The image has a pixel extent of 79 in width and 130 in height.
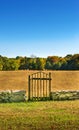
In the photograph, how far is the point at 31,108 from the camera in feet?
80.3

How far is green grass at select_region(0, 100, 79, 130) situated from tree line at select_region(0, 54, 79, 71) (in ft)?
252

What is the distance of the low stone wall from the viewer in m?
30.0

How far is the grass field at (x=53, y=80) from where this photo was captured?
54.2 metres

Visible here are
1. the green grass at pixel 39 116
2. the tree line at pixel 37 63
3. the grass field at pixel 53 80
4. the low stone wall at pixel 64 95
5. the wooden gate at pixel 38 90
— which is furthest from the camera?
the tree line at pixel 37 63

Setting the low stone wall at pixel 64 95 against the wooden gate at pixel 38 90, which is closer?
the low stone wall at pixel 64 95

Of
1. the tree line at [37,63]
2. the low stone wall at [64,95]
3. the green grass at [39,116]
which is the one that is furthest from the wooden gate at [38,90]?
the tree line at [37,63]

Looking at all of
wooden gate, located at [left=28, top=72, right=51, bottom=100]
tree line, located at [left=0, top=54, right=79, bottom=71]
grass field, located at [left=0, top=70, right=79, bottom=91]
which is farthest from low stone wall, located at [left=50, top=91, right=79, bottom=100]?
tree line, located at [left=0, top=54, right=79, bottom=71]

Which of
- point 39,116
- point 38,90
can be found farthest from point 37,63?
point 39,116

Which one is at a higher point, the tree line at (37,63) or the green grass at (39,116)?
the tree line at (37,63)

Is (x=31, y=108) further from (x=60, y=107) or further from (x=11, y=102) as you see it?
(x=11, y=102)

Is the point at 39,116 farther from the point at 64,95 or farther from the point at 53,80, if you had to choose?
the point at 53,80

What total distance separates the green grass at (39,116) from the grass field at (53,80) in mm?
27366

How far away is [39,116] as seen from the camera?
2103cm

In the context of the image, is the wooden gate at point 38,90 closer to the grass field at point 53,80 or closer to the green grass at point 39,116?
the green grass at point 39,116
